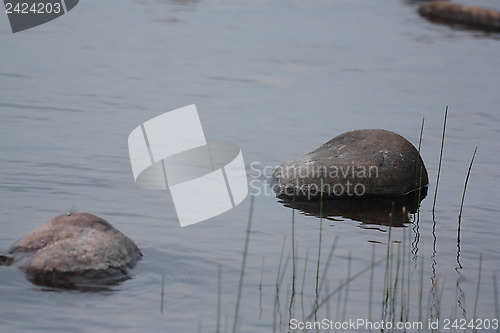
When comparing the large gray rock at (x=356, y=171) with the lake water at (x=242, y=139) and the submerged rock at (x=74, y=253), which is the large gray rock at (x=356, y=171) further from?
the submerged rock at (x=74, y=253)

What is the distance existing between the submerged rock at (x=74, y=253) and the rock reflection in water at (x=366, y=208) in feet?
7.41

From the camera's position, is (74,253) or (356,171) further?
(356,171)

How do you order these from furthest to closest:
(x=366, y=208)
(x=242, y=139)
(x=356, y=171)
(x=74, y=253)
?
1. (x=242, y=139)
2. (x=356, y=171)
3. (x=366, y=208)
4. (x=74, y=253)

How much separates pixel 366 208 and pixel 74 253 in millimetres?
3051

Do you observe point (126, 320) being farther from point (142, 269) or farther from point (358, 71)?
point (358, 71)

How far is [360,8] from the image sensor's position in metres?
23.0

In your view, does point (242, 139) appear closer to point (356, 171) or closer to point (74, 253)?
point (356, 171)

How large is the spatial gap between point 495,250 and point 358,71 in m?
7.99

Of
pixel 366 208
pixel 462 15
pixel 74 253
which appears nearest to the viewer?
pixel 74 253

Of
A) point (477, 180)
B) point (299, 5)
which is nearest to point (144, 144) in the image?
point (477, 180)

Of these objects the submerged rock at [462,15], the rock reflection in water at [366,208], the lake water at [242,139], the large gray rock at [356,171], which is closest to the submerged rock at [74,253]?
the lake water at [242,139]

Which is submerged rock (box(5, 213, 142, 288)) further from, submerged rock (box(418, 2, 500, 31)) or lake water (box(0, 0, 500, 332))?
submerged rock (box(418, 2, 500, 31))

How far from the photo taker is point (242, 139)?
994cm

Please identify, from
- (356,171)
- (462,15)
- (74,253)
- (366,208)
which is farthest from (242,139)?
(462,15)
